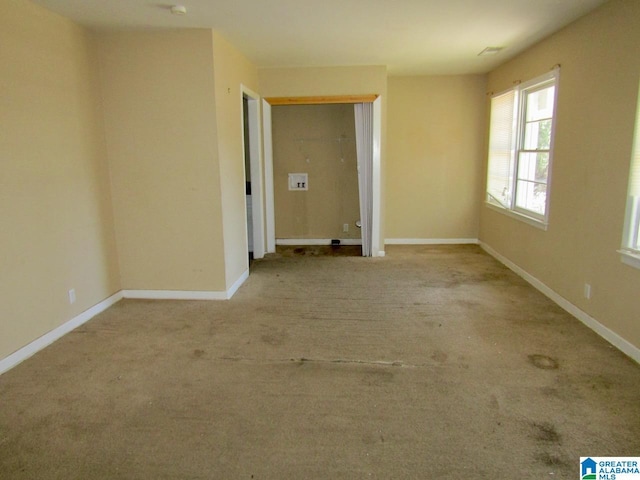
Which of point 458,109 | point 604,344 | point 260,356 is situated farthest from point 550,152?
point 260,356

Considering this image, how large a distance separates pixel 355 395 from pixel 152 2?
3046 mm

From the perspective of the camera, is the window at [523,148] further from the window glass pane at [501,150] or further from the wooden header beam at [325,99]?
the wooden header beam at [325,99]

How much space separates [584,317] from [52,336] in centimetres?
422

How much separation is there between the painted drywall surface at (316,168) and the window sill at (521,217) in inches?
77.5

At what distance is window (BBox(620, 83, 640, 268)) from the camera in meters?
2.97

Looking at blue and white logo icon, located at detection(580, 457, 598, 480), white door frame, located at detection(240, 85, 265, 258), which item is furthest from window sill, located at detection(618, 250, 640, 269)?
white door frame, located at detection(240, 85, 265, 258)

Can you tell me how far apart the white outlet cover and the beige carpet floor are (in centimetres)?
285

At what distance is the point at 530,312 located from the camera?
3822 millimetres

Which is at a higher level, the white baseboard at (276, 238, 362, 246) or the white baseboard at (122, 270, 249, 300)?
the white baseboard at (276, 238, 362, 246)

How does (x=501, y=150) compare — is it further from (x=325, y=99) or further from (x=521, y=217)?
(x=325, y=99)

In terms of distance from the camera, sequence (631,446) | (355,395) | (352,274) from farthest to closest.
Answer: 1. (352,274)
2. (355,395)
3. (631,446)

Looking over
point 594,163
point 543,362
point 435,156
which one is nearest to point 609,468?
point 543,362

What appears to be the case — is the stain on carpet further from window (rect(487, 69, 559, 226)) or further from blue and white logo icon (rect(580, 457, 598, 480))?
window (rect(487, 69, 559, 226))

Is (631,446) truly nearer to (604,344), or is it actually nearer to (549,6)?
(604,344)
